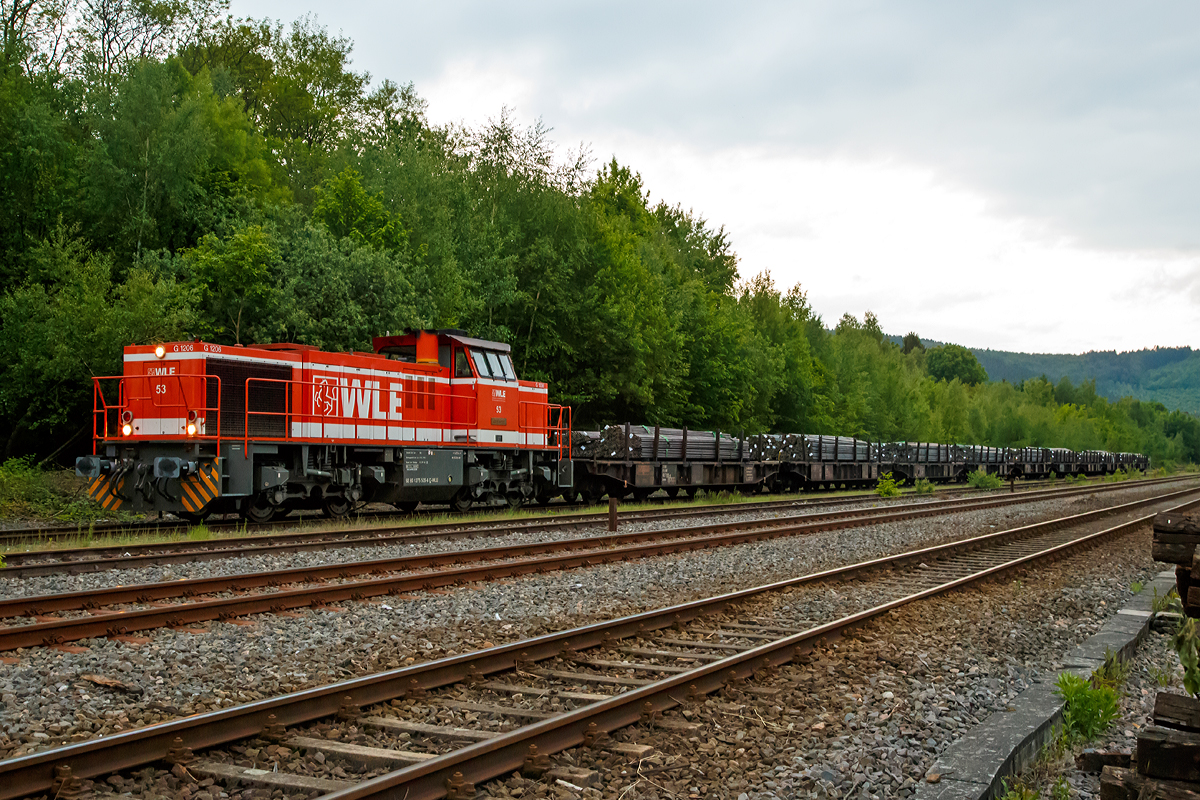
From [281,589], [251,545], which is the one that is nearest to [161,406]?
[251,545]

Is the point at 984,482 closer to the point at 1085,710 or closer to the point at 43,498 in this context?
the point at 43,498

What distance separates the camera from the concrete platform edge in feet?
14.4

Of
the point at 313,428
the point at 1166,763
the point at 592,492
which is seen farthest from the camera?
the point at 592,492

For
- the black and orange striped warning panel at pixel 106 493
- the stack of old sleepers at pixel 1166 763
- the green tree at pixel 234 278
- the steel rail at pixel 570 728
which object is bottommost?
the steel rail at pixel 570 728

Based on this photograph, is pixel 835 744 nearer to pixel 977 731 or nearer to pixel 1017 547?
pixel 977 731

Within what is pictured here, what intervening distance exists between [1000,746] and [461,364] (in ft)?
48.2

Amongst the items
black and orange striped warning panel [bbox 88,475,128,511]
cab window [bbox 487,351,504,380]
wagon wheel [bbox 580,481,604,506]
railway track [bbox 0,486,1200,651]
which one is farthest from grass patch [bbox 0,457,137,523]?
wagon wheel [bbox 580,481,604,506]

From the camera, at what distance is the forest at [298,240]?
70.5ft

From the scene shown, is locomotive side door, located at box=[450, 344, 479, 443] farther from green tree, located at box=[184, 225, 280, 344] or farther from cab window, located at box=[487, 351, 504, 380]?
green tree, located at box=[184, 225, 280, 344]

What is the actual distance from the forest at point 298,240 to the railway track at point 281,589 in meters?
11.7

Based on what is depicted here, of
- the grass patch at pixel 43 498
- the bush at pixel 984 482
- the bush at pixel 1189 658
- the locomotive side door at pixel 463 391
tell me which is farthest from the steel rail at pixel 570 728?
the bush at pixel 984 482

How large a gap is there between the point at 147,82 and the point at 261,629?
23.3 m

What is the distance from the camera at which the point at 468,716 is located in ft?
17.7

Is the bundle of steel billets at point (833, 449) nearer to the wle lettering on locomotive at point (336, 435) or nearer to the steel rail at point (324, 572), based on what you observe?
the wle lettering on locomotive at point (336, 435)
